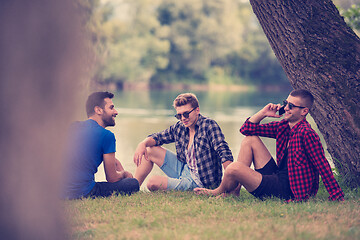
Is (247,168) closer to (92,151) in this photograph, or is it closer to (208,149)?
(208,149)

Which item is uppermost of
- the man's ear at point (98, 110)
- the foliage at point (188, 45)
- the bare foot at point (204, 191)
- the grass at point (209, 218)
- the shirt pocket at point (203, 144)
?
the foliage at point (188, 45)

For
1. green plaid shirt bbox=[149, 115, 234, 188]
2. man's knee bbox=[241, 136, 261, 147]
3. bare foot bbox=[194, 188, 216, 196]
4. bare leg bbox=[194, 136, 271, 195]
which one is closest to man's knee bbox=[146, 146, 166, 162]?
green plaid shirt bbox=[149, 115, 234, 188]

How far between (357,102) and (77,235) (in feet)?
12.0

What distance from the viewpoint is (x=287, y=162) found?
518cm

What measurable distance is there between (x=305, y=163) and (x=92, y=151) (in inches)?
92.9

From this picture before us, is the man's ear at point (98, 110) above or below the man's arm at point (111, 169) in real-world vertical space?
above

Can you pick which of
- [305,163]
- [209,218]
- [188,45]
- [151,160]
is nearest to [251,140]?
[305,163]

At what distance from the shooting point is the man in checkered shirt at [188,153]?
19.0 feet

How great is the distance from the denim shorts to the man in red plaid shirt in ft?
1.97

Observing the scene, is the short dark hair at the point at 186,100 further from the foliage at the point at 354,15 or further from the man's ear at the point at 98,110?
the foliage at the point at 354,15

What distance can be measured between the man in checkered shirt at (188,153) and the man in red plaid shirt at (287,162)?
327 millimetres

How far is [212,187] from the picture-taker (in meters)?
5.97

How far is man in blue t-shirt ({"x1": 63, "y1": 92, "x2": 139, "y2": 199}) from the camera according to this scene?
17.2 feet

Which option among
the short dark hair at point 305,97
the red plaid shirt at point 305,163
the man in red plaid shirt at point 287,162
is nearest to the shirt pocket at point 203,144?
the man in red plaid shirt at point 287,162
